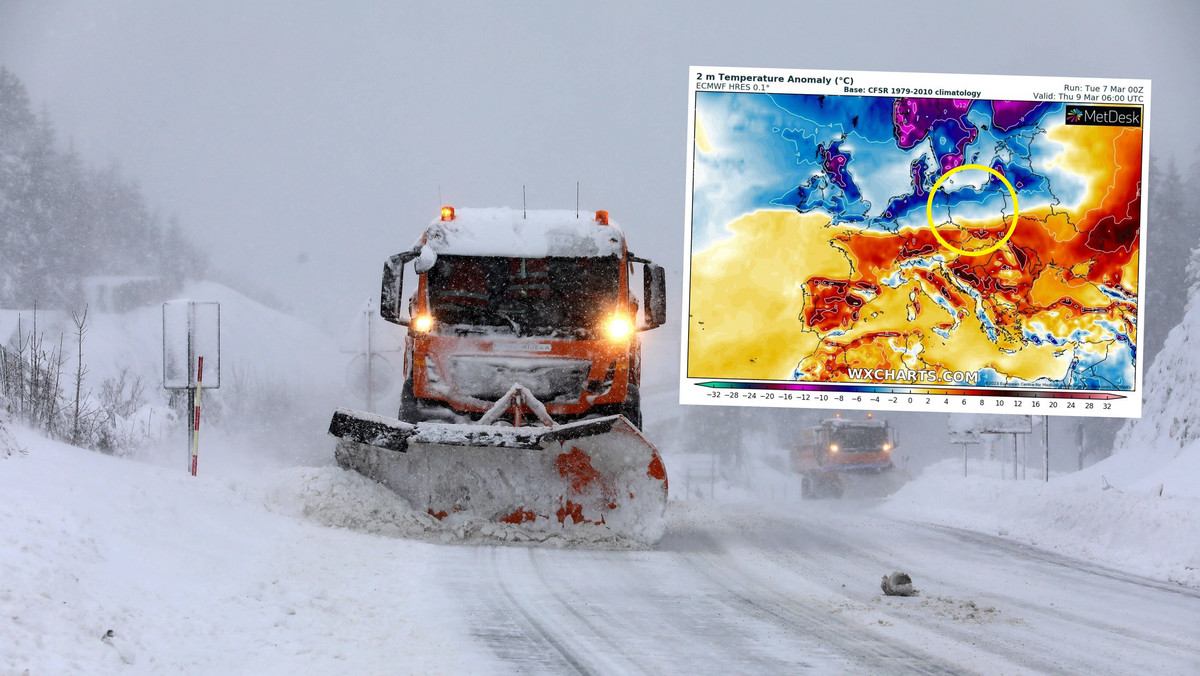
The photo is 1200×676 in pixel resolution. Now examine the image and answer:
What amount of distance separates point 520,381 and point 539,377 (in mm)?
182

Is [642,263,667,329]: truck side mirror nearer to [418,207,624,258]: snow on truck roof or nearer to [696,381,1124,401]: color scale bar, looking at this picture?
[418,207,624,258]: snow on truck roof

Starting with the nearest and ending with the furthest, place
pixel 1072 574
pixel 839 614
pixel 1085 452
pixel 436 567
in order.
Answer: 1. pixel 839 614
2. pixel 436 567
3. pixel 1072 574
4. pixel 1085 452

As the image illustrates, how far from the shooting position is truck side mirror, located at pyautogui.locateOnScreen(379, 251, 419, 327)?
30.7 ft

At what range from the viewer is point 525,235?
32.3 ft

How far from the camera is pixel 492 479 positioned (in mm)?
8688

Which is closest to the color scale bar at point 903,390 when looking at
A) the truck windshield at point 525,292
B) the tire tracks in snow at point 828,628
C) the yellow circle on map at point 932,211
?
the yellow circle on map at point 932,211

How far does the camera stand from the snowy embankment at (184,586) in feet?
13.3

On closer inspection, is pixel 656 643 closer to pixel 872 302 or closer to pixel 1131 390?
pixel 872 302

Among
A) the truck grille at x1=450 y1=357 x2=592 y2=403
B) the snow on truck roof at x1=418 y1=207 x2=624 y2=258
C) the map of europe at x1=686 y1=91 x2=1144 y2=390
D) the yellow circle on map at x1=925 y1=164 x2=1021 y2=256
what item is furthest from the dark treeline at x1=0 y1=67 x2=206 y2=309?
the yellow circle on map at x1=925 y1=164 x2=1021 y2=256

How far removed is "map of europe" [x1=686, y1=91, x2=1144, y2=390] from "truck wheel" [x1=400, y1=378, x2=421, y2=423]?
2.87 m

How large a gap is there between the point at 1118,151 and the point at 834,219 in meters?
2.36

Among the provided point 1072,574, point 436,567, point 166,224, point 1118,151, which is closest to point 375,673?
point 436,567

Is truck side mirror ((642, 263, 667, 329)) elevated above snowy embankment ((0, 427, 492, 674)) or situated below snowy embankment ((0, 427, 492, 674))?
above

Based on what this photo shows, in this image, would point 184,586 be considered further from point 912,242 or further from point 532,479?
point 912,242
